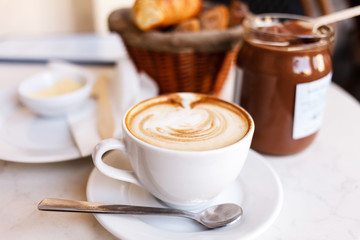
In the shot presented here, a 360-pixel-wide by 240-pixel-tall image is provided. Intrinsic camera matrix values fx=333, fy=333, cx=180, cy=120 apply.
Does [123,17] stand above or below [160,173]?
above

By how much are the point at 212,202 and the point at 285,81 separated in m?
0.27

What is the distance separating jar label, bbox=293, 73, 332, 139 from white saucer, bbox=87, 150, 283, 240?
120mm

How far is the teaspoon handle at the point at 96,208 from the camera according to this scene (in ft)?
1.51

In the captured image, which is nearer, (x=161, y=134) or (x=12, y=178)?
(x=161, y=134)

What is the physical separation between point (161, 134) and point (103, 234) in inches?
6.8

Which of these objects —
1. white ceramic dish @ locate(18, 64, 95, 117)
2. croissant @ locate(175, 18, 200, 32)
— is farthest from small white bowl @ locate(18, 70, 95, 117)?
croissant @ locate(175, 18, 200, 32)

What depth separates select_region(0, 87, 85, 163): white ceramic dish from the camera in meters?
0.61

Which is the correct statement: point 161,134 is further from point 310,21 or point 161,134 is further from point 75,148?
point 310,21

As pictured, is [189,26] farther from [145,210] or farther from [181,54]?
[145,210]

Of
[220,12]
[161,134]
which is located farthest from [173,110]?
[220,12]

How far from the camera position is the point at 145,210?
0.48 meters

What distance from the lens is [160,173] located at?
47 cm

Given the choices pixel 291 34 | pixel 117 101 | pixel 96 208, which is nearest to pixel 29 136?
pixel 117 101

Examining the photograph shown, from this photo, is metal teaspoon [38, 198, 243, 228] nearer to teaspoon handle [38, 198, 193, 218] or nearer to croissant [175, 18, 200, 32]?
teaspoon handle [38, 198, 193, 218]
